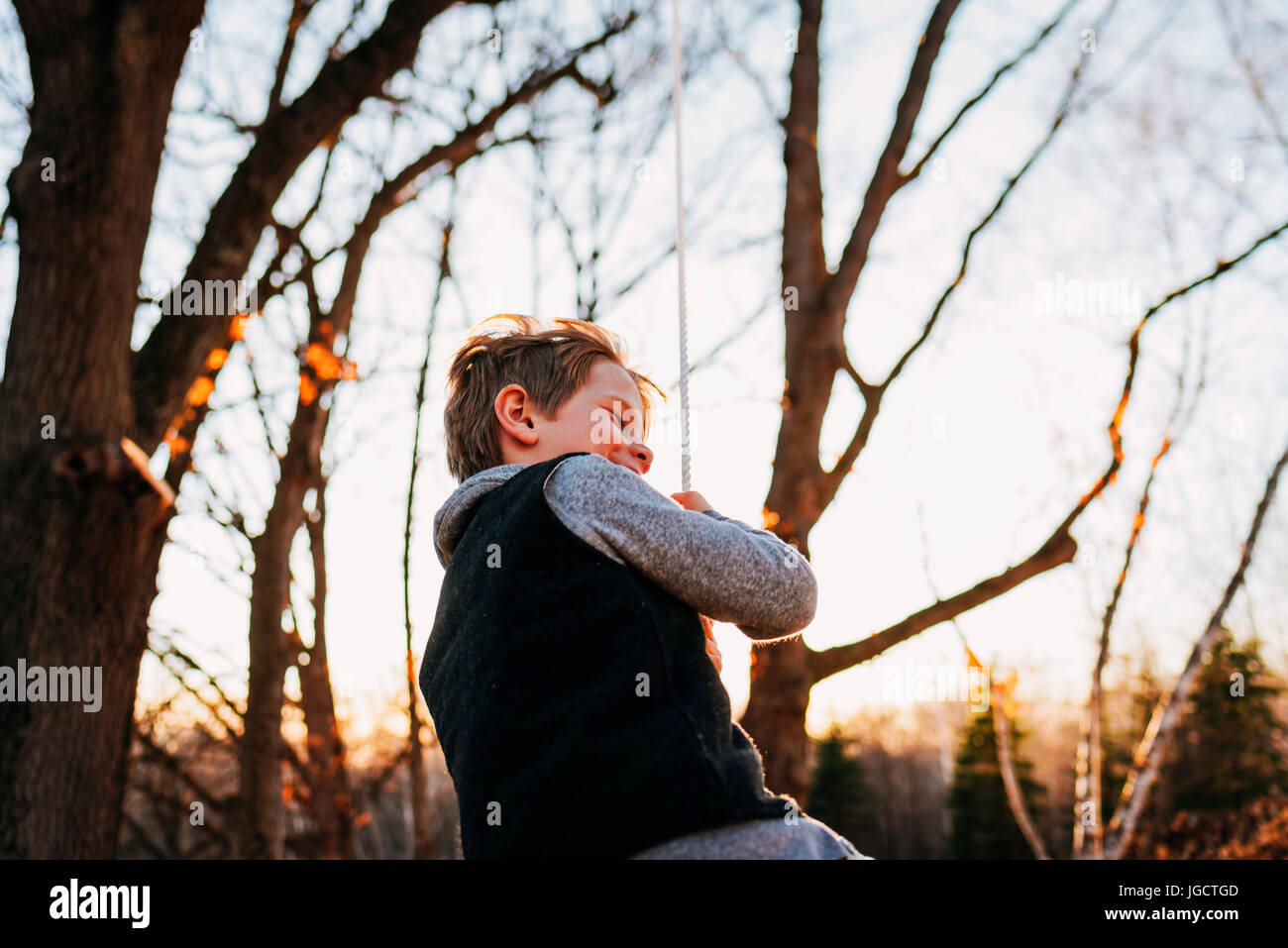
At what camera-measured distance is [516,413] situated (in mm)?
1797

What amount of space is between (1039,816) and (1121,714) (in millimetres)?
5895

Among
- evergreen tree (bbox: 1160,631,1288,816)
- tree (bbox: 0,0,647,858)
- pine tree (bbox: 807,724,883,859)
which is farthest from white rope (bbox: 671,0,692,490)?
pine tree (bbox: 807,724,883,859)

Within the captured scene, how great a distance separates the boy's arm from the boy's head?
28 centimetres

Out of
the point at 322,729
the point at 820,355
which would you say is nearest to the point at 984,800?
the point at 322,729

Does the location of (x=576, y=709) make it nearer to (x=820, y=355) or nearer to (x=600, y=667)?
(x=600, y=667)

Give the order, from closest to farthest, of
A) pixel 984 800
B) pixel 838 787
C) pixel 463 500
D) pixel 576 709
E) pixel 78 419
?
pixel 576 709 → pixel 463 500 → pixel 78 419 → pixel 984 800 → pixel 838 787

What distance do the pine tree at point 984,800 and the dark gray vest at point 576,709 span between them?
2593 cm

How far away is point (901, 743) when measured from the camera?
4056 cm

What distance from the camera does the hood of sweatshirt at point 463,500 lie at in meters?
1.62

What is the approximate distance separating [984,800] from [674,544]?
28.5 meters

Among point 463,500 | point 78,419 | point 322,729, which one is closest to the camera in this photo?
point 463,500

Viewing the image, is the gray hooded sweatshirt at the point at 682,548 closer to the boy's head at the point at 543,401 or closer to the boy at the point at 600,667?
the boy at the point at 600,667

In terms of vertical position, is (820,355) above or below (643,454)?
above

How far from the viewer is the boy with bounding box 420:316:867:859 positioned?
4.15 feet
